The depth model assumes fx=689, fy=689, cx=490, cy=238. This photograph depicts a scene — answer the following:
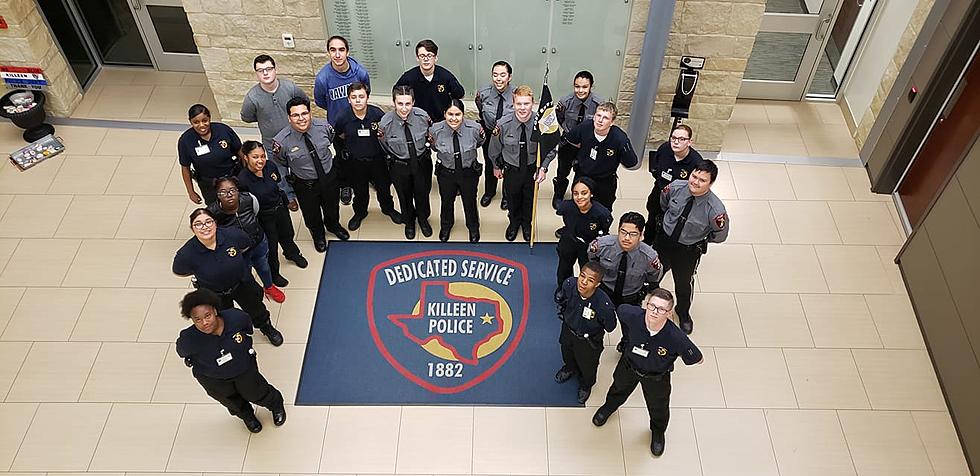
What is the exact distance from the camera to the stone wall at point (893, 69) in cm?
624

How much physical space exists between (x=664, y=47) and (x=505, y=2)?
1563 mm

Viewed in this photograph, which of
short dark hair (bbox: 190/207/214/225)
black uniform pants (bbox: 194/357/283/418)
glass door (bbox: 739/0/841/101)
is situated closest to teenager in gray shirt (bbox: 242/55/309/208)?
short dark hair (bbox: 190/207/214/225)

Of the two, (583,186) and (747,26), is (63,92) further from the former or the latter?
(747,26)

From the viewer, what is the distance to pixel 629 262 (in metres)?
4.65

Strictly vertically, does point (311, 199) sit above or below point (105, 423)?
above

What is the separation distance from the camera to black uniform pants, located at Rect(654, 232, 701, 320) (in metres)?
5.08

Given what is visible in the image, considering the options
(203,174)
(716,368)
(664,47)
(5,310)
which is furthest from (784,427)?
(5,310)

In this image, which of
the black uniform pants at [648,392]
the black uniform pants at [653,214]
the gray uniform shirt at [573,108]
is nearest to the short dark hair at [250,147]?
the gray uniform shirt at [573,108]

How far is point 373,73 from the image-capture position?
7.16 meters

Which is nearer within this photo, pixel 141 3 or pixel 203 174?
pixel 203 174

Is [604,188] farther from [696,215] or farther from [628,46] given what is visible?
[628,46]

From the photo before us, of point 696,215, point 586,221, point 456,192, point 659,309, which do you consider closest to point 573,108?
point 456,192

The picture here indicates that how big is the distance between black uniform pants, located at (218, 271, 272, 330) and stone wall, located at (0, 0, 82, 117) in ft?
13.2

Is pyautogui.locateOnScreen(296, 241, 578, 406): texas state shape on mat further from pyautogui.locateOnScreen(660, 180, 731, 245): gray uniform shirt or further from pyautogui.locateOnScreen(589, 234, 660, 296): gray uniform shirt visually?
pyautogui.locateOnScreen(660, 180, 731, 245): gray uniform shirt
